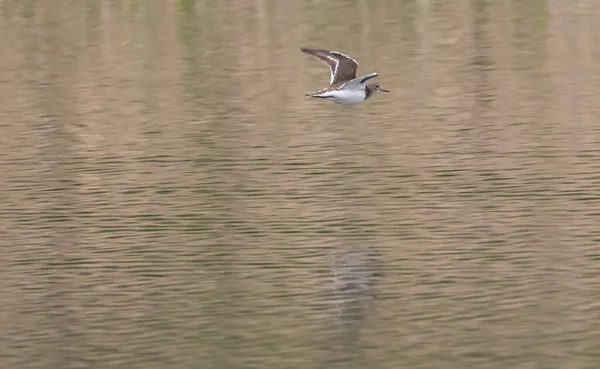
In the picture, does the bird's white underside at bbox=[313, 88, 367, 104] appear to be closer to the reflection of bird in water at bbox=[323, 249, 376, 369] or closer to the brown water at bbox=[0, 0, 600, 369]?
the brown water at bbox=[0, 0, 600, 369]

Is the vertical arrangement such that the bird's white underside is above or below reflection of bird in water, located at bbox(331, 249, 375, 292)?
above

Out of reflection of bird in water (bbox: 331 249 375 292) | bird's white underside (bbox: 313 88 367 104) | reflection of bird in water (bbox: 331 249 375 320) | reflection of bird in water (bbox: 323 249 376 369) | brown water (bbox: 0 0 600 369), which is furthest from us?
bird's white underside (bbox: 313 88 367 104)

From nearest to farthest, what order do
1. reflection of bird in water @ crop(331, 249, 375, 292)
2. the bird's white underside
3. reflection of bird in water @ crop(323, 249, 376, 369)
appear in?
reflection of bird in water @ crop(323, 249, 376, 369) → reflection of bird in water @ crop(331, 249, 375, 292) → the bird's white underside

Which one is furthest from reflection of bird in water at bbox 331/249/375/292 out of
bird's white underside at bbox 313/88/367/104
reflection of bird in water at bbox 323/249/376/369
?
bird's white underside at bbox 313/88/367/104

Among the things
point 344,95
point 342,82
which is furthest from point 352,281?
point 342,82

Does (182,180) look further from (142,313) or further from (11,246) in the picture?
(142,313)

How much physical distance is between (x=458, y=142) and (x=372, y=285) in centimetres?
834

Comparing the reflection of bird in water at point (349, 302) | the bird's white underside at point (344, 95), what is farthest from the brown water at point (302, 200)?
the bird's white underside at point (344, 95)

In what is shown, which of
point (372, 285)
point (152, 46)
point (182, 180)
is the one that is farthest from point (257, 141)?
point (152, 46)

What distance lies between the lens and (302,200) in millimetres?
24281

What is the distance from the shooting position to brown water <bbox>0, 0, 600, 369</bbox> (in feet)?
60.6

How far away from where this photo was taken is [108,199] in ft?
82.1

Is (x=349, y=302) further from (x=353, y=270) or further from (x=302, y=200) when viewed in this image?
(x=302, y=200)

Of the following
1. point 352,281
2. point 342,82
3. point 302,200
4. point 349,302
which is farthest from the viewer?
point 302,200
